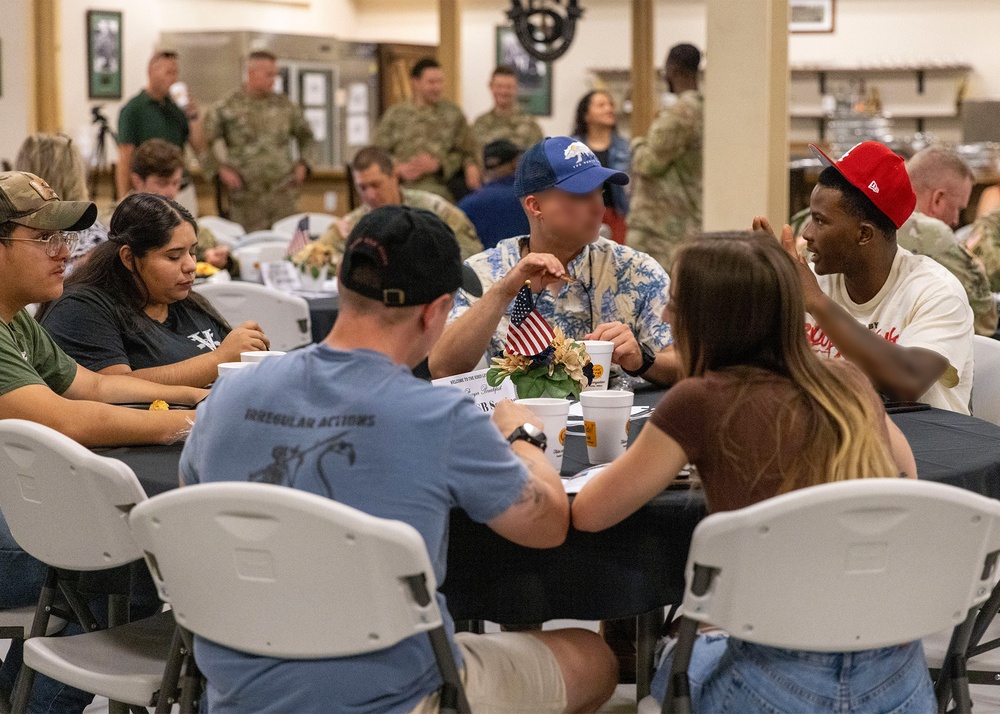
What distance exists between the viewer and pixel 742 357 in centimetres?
182

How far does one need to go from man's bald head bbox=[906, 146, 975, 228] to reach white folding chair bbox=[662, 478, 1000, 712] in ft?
9.77

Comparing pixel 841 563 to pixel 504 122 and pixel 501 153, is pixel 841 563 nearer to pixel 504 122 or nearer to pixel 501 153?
pixel 501 153

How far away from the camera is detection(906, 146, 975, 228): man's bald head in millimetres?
4500

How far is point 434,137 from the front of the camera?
8.48 m

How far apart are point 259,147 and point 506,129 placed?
174 centimetres

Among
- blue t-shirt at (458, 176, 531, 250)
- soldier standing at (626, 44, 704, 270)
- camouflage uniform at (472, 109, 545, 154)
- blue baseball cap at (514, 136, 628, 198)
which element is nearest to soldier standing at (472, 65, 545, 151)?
camouflage uniform at (472, 109, 545, 154)

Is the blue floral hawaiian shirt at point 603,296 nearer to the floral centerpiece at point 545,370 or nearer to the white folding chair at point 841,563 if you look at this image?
the floral centerpiece at point 545,370

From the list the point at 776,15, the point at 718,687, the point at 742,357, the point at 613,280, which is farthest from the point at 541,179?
the point at 776,15

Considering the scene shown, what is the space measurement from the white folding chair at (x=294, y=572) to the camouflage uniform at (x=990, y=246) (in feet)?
12.4

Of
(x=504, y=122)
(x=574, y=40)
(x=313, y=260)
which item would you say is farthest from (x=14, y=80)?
(x=313, y=260)

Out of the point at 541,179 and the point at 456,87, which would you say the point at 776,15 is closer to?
the point at 541,179

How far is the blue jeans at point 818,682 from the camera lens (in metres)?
1.76

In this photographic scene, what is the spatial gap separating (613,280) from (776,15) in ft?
11.8

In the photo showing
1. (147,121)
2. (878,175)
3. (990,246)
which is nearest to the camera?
(878,175)
